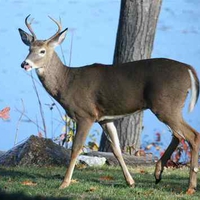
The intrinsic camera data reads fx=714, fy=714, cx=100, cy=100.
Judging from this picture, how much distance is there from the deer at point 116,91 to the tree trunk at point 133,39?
149 inches

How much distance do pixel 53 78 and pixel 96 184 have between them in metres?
1.32

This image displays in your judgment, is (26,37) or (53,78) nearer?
(53,78)

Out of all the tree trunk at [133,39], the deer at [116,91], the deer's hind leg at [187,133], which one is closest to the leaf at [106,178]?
the deer at [116,91]

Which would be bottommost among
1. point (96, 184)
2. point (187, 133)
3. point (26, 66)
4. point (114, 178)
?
point (114, 178)

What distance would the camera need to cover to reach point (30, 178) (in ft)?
27.6

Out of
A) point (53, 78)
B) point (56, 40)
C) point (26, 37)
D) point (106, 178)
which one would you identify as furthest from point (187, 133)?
point (26, 37)

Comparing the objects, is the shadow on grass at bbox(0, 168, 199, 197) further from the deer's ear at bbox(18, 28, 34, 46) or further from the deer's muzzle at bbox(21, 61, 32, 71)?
the deer's ear at bbox(18, 28, 34, 46)

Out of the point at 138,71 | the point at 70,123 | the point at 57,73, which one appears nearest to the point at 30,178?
the point at 57,73

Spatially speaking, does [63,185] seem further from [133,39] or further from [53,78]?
[133,39]

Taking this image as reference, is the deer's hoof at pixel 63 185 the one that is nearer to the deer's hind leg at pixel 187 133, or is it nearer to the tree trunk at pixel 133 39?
the deer's hind leg at pixel 187 133

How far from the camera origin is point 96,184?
7.93 m

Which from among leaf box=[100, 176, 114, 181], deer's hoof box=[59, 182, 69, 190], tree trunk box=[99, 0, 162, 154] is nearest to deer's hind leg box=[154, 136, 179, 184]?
leaf box=[100, 176, 114, 181]

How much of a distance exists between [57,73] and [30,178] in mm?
1282

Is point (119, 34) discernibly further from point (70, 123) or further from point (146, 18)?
point (70, 123)
